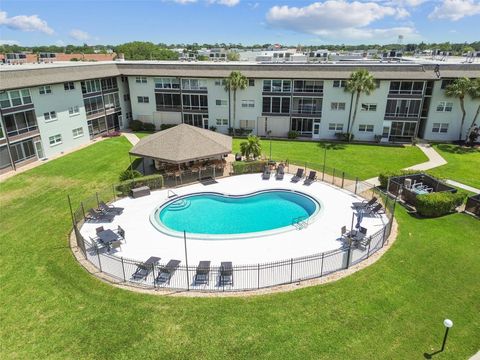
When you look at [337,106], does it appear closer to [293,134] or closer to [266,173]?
[293,134]

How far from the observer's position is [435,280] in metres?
17.3

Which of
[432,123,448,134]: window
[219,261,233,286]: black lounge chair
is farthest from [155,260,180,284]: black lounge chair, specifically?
[432,123,448,134]: window

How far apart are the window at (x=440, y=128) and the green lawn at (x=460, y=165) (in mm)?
2822

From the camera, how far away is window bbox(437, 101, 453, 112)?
1675 inches

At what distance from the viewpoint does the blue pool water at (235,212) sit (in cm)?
2322

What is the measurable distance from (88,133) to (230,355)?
129 ft

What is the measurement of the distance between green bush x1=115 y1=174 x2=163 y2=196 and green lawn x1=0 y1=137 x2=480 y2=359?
7560mm

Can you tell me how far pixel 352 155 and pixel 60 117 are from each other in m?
35.8

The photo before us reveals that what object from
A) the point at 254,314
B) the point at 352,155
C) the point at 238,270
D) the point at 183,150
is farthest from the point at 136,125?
the point at 254,314

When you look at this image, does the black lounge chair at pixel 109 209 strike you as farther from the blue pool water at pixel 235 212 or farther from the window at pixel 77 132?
the window at pixel 77 132

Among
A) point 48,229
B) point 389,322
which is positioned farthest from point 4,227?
point 389,322

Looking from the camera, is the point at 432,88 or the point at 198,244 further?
the point at 432,88

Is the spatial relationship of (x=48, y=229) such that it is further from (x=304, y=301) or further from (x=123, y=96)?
(x=123, y=96)

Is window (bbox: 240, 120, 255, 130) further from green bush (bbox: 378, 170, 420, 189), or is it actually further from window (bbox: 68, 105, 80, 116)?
green bush (bbox: 378, 170, 420, 189)
